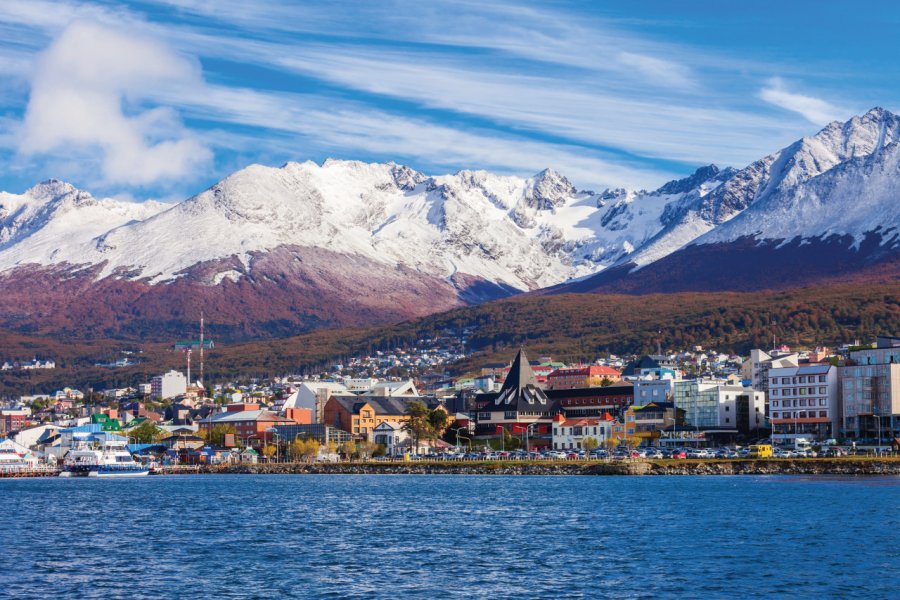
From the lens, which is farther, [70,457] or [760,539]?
[70,457]

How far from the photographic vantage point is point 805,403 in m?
136

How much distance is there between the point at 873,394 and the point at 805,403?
7.96 meters

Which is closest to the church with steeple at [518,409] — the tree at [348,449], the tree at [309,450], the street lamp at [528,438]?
the street lamp at [528,438]

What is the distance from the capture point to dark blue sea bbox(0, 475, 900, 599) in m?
43.8

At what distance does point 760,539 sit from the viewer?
55.8 m

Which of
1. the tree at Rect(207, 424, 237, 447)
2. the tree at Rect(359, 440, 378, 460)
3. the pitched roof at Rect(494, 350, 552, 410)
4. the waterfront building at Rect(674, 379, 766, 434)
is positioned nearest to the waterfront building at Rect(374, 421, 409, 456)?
the tree at Rect(359, 440, 378, 460)

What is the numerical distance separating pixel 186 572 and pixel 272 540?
10.5 meters

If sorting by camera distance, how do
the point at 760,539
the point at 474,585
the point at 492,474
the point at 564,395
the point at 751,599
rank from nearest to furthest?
the point at 751,599 < the point at 474,585 < the point at 760,539 < the point at 492,474 < the point at 564,395

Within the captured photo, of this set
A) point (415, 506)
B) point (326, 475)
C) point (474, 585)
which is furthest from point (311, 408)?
point (474, 585)

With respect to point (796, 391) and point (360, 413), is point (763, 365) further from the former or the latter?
point (360, 413)

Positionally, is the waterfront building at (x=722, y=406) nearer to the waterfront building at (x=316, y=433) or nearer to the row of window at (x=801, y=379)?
the row of window at (x=801, y=379)

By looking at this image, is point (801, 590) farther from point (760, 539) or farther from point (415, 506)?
point (415, 506)

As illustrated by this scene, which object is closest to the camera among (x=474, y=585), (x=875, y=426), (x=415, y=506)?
(x=474, y=585)

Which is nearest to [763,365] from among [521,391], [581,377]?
[521,391]
